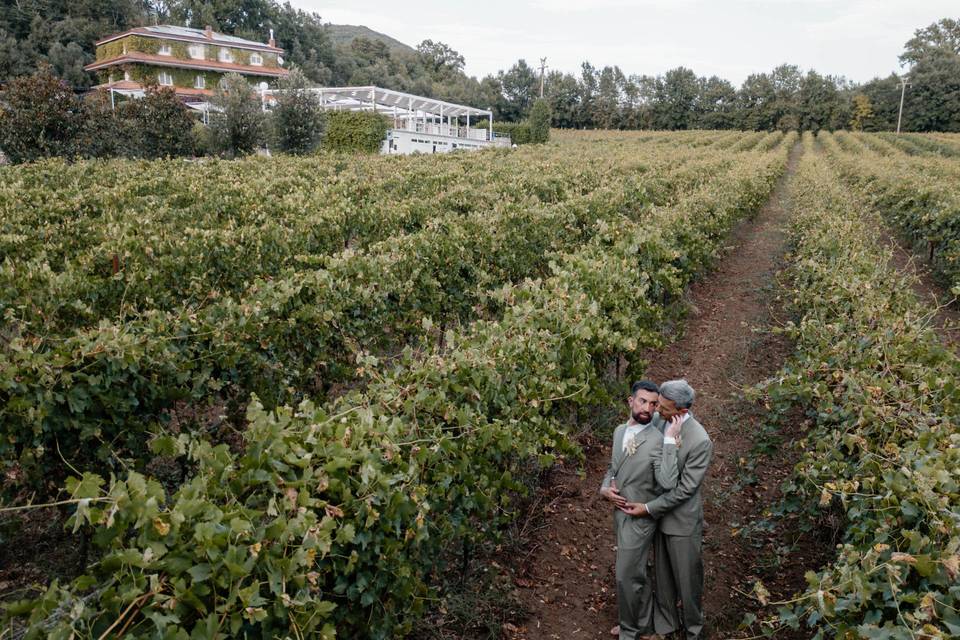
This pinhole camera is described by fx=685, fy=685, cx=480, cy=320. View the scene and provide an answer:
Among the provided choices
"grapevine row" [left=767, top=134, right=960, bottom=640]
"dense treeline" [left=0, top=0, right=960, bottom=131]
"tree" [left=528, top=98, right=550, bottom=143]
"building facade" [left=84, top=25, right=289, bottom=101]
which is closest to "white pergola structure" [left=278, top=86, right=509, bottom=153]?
"tree" [left=528, top=98, right=550, bottom=143]

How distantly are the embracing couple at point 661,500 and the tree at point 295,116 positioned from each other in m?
33.7

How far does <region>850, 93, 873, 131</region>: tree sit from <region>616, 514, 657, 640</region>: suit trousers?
98.2 meters

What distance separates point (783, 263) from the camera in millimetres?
16406

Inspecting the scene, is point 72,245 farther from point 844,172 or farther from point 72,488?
point 844,172

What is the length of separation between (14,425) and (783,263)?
15.8 m

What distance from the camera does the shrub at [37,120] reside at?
26094 mm

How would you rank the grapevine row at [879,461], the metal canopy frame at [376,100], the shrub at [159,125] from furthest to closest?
the metal canopy frame at [376,100] → the shrub at [159,125] → the grapevine row at [879,461]

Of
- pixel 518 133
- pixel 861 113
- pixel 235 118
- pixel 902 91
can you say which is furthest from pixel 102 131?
pixel 861 113

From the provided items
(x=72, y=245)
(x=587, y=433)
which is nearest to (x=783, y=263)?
(x=587, y=433)

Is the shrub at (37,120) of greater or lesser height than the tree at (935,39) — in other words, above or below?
below

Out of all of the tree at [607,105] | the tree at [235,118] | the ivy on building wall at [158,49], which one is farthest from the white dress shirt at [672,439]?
the tree at [607,105]

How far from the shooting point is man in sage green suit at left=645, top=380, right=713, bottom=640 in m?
4.49

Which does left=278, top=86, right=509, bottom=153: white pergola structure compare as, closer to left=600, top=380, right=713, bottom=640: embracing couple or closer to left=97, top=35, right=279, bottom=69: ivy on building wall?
left=97, top=35, right=279, bottom=69: ivy on building wall

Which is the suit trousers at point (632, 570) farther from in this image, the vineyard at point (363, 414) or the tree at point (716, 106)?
the tree at point (716, 106)
